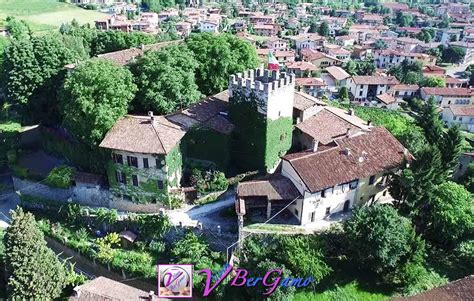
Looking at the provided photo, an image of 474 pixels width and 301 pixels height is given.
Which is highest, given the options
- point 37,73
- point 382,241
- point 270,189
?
point 37,73

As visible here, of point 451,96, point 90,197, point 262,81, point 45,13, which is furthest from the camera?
point 45,13

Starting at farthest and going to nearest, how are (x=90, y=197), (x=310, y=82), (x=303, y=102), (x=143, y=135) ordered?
(x=310, y=82) < (x=303, y=102) < (x=90, y=197) < (x=143, y=135)

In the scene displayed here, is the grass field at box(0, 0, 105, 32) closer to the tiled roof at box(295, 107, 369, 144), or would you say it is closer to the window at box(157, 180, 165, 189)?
the window at box(157, 180, 165, 189)

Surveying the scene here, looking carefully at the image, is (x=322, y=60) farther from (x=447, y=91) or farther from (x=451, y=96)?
(x=451, y=96)

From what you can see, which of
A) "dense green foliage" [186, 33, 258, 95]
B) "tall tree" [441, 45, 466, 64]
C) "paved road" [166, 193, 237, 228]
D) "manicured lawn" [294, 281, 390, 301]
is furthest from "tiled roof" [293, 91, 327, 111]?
"tall tree" [441, 45, 466, 64]

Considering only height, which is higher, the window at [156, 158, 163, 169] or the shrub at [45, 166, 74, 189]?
the window at [156, 158, 163, 169]

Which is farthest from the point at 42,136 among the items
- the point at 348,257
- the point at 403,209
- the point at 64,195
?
the point at 403,209

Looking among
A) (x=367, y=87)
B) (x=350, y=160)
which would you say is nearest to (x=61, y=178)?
(x=350, y=160)
